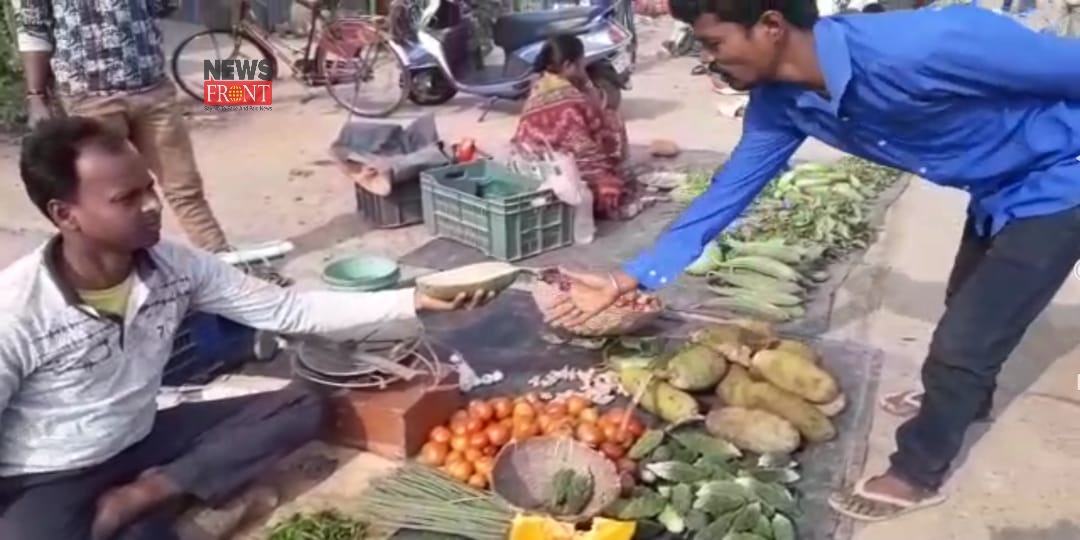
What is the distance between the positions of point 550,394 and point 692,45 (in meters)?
7.49

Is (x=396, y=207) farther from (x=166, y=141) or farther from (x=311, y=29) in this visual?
(x=311, y=29)

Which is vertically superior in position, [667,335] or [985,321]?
[985,321]

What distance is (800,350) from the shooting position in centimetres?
363

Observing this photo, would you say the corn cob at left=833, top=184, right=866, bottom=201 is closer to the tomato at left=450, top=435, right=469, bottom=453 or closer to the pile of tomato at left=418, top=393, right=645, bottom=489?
the pile of tomato at left=418, top=393, right=645, bottom=489

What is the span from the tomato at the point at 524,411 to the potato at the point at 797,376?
72 centimetres

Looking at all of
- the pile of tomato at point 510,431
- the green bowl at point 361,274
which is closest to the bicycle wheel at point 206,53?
the green bowl at point 361,274

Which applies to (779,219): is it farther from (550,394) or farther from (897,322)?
(550,394)

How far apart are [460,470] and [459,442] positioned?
0.13 metres

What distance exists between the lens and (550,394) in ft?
12.2

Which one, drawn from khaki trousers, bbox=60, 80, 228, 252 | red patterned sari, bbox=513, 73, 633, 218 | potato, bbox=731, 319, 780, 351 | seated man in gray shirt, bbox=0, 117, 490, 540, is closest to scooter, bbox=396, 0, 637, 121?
red patterned sari, bbox=513, 73, 633, 218

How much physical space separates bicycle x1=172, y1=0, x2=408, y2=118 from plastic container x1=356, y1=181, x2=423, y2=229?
2527mm

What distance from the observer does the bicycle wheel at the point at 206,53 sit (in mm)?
8445

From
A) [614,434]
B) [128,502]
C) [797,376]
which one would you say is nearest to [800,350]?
[797,376]

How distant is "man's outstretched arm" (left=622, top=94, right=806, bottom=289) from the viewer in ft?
10.1
